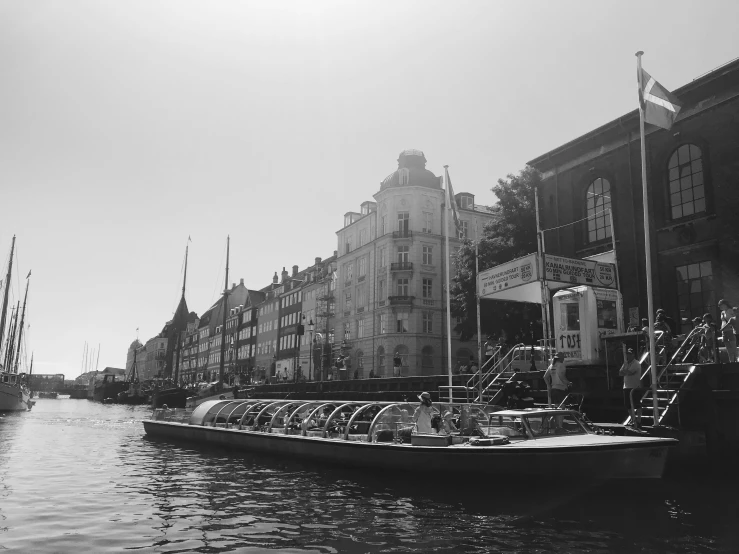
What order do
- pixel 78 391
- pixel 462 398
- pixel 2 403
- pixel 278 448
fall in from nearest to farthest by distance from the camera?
1. pixel 278 448
2. pixel 462 398
3. pixel 2 403
4. pixel 78 391

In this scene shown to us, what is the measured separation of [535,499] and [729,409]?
7.26 m

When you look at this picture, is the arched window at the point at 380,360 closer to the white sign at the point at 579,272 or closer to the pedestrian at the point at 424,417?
the white sign at the point at 579,272

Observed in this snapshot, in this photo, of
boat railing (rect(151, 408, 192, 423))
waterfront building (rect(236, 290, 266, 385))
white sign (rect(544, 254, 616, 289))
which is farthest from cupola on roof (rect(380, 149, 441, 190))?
waterfront building (rect(236, 290, 266, 385))

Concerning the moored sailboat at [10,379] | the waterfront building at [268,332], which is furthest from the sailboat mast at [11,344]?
the waterfront building at [268,332]

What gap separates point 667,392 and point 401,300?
4244 centimetres

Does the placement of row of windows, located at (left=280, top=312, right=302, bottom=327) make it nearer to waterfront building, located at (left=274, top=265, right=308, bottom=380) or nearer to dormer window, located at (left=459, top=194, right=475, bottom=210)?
waterfront building, located at (left=274, top=265, right=308, bottom=380)

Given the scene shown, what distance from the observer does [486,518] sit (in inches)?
429

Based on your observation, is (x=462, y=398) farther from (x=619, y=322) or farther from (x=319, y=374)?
(x=319, y=374)

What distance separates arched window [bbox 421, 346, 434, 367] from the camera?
5769 cm

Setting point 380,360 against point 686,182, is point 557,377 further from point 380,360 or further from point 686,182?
point 380,360

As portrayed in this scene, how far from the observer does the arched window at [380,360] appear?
58.4 metres

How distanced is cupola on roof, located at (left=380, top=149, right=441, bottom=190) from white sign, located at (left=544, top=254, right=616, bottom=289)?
39.8 metres

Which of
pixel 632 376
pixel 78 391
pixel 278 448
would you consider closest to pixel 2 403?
pixel 278 448

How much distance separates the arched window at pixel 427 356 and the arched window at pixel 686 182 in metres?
33.7
